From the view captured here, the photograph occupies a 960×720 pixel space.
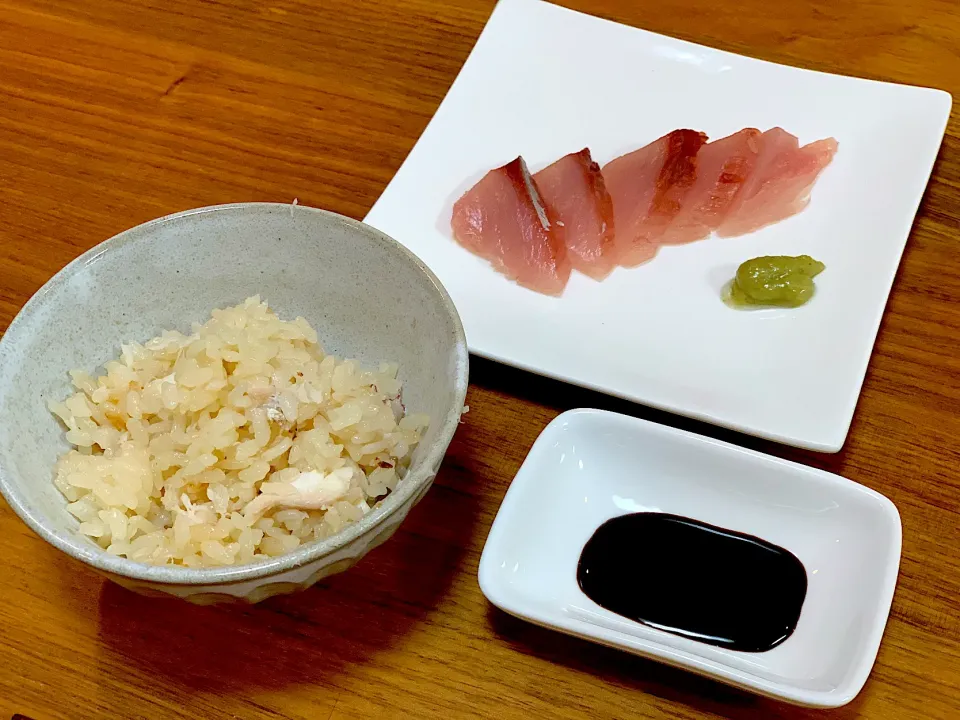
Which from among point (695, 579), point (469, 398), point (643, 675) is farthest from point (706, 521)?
point (469, 398)

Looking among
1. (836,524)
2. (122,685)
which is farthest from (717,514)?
(122,685)

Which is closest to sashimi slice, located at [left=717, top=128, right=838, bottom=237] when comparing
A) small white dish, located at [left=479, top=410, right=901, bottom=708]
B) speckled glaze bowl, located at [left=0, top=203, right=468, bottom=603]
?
small white dish, located at [left=479, top=410, right=901, bottom=708]

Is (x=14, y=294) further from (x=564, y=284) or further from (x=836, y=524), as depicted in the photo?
(x=836, y=524)

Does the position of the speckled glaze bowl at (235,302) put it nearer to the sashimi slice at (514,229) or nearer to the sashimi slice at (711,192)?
the sashimi slice at (514,229)

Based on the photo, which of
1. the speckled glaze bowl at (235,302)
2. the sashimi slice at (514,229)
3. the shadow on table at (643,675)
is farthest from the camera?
the sashimi slice at (514,229)

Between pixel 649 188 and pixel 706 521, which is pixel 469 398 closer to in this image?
pixel 706 521

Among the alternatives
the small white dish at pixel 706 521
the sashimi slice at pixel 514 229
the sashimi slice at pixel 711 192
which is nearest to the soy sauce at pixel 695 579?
the small white dish at pixel 706 521

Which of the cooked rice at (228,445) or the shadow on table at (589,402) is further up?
the cooked rice at (228,445)
